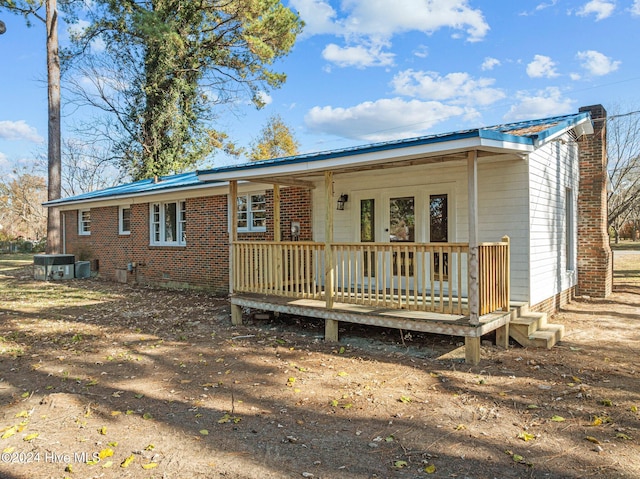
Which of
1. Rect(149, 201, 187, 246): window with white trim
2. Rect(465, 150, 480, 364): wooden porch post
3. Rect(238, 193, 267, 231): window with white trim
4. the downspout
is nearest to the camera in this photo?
Rect(465, 150, 480, 364): wooden porch post

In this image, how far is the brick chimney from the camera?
10.0m

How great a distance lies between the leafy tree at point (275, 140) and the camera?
3500cm

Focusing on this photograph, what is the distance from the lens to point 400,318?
6160 millimetres

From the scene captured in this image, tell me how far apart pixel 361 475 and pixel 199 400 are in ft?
6.94

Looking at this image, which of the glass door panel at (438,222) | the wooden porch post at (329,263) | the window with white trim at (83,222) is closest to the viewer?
the wooden porch post at (329,263)

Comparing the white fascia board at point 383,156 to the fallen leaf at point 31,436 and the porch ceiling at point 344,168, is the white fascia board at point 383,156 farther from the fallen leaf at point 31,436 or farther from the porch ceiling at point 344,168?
the fallen leaf at point 31,436

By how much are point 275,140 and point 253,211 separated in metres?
24.8

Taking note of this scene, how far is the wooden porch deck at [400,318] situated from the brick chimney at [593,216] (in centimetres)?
527

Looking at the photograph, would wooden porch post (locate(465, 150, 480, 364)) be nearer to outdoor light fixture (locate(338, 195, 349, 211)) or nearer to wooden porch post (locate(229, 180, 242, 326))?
outdoor light fixture (locate(338, 195, 349, 211))

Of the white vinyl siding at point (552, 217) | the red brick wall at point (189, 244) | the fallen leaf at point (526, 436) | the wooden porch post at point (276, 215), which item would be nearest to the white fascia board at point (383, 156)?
the wooden porch post at point (276, 215)

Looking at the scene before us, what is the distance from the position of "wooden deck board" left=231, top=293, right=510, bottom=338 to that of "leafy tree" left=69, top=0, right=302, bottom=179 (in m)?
16.8

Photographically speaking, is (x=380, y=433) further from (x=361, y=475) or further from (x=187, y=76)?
(x=187, y=76)

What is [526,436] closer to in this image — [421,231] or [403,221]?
[421,231]

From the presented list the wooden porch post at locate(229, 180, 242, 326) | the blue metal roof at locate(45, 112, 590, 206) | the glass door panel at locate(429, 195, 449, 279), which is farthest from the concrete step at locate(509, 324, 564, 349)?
the wooden porch post at locate(229, 180, 242, 326)
